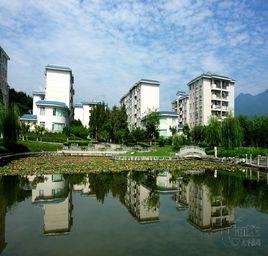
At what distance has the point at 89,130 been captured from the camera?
56.5 m

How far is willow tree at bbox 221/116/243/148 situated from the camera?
3358cm

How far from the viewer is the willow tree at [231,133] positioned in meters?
33.6

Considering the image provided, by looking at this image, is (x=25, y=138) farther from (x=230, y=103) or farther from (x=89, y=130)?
(x=230, y=103)

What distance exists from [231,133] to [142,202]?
1003 inches

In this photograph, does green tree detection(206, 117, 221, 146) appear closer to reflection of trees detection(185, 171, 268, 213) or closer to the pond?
reflection of trees detection(185, 171, 268, 213)

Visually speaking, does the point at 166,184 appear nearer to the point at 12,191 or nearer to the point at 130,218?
the point at 130,218

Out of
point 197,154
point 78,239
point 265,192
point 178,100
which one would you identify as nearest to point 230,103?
point 178,100

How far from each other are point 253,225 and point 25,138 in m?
39.5

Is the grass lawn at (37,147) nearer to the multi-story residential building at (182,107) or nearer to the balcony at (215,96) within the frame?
the balcony at (215,96)

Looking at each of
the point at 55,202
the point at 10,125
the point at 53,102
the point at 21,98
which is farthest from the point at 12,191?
the point at 21,98

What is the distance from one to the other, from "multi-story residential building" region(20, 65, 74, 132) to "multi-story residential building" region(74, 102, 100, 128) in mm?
15446

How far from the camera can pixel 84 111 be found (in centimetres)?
7312

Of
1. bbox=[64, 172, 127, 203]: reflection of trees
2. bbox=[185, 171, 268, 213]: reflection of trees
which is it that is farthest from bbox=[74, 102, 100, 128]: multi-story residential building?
bbox=[185, 171, 268, 213]: reflection of trees

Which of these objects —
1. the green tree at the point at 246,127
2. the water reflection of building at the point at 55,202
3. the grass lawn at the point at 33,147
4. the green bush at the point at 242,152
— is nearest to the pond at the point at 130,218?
the water reflection of building at the point at 55,202
